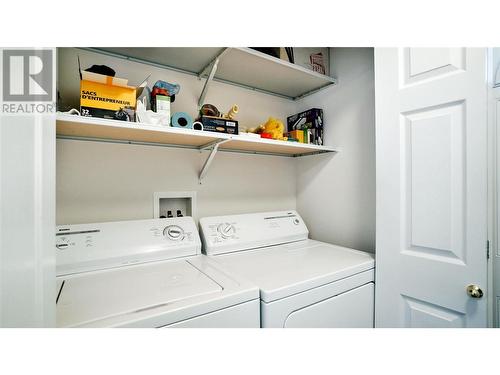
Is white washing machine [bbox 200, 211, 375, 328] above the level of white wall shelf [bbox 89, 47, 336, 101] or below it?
below

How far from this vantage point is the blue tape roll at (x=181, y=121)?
50.3 inches

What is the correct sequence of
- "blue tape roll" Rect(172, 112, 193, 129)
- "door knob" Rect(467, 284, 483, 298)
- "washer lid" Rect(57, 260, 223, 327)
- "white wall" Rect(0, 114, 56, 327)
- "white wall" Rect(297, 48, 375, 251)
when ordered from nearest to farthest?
"white wall" Rect(0, 114, 56, 327), "washer lid" Rect(57, 260, 223, 327), "door knob" Rect(467, 284, 483, 298), "blue tape roll" Rect(172, 112, 193, 129), "white wall" Rect(297, 48, 375, 251)

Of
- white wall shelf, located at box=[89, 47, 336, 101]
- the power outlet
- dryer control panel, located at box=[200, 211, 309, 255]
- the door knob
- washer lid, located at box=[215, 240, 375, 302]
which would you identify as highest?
white wall shelf, located at box=[89, 47, 336, 101]

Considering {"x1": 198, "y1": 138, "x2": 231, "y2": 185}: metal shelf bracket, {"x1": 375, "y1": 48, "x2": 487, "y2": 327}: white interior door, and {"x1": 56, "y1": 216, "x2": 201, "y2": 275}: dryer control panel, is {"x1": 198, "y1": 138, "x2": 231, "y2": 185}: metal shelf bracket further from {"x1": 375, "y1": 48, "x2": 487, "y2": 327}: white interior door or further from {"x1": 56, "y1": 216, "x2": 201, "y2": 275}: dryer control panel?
{"x1": 375, "y1": 48, "x2": 487, "y2": 327}: white interior door

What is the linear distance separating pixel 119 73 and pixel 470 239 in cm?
211

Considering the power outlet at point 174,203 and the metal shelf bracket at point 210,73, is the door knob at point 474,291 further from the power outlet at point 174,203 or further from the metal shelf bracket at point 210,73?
the metal shelf bracket at point 210,73

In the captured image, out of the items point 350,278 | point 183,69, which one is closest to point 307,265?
point 350,278

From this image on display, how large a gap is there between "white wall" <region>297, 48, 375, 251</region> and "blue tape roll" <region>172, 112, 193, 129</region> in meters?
1.20

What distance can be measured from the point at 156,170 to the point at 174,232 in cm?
46

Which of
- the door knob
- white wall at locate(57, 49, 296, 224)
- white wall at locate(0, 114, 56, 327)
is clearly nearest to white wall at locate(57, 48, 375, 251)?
white wall at locate(57, 49, 296, 224)

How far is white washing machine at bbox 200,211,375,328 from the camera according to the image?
1010mm

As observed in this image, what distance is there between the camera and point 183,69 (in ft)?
5.31

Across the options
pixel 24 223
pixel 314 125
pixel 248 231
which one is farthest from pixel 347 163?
pixel 24 223
